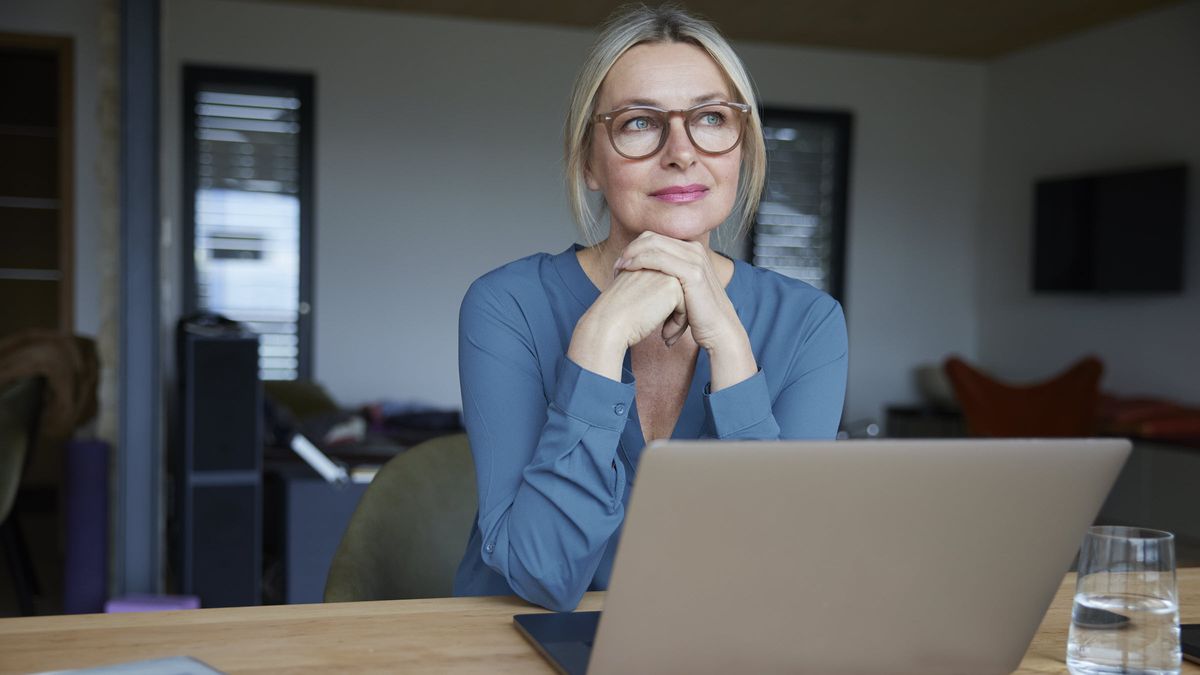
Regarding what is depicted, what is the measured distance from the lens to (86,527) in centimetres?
349

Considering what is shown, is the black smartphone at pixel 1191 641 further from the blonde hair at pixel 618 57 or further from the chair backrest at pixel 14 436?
the chair backrest at pixel 14 436

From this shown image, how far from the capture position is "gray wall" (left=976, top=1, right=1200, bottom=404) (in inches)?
237

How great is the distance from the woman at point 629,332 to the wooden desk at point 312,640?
0.12 m

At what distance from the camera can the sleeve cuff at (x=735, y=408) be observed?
118 cm

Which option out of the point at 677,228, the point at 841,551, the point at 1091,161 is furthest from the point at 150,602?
the point at 1091,161

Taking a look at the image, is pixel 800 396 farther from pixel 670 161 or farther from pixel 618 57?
pixel 618 57

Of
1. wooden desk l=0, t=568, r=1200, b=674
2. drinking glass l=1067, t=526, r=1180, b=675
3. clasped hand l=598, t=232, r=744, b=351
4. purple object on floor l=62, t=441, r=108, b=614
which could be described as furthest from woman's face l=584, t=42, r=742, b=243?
purple object on floor l=62, t=441, r=108, b=614

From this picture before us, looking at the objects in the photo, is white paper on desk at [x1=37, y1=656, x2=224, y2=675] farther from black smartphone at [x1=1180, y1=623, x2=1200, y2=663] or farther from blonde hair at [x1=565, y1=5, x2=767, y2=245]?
blonde hair at [x1=565, y1=5, x2=767, y2=245]

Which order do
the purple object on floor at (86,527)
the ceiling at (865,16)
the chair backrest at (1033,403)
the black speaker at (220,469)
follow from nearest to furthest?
1. the black speaker at (220,469)
2. the purple object on floor at (86,527)
3. the chair backrest at (1033,403)
4. the ceiling at (865,16)

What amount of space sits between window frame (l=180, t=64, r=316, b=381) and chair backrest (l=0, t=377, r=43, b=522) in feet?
9.70

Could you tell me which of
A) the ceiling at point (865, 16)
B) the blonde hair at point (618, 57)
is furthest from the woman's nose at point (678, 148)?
the ceiling at point (865, 16)

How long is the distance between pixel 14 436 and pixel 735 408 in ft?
8.93

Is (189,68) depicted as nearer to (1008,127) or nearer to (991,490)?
(1008,127)

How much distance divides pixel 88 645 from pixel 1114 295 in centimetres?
658
